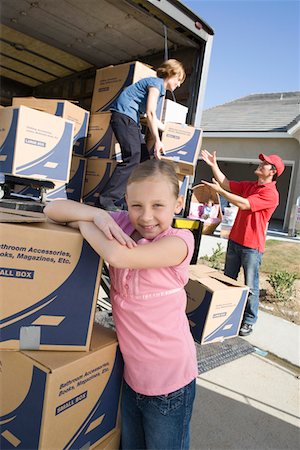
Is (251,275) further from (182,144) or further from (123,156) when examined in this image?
(123,156)

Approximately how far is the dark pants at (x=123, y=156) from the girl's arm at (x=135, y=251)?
174 cm

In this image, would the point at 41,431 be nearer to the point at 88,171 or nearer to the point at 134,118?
the point at 134,118

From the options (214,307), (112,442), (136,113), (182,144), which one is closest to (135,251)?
(112,442)

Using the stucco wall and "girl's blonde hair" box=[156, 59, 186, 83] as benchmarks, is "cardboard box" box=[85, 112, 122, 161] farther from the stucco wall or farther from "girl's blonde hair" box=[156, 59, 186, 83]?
the stucco wall

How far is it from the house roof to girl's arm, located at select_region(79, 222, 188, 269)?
11220mm

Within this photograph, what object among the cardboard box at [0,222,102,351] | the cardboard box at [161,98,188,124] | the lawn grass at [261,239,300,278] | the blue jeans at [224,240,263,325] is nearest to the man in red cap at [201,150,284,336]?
the blue jeans at [224,240,263,325]

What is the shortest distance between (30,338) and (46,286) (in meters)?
0.19

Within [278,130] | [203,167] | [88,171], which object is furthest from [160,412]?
[203,167]

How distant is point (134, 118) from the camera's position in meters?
3.53

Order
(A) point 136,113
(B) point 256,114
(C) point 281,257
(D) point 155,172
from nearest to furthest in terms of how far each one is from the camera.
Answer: (D) point 155,172 < (A) point 136,113 < (C) point 281,257 < (B) point 256,114

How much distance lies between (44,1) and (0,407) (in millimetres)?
3856

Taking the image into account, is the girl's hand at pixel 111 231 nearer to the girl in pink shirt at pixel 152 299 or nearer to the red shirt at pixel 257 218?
the girl in pink shirt at pixel 152 299

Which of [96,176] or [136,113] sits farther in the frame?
[96,176]

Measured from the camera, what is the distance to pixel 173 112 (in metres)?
3.88
